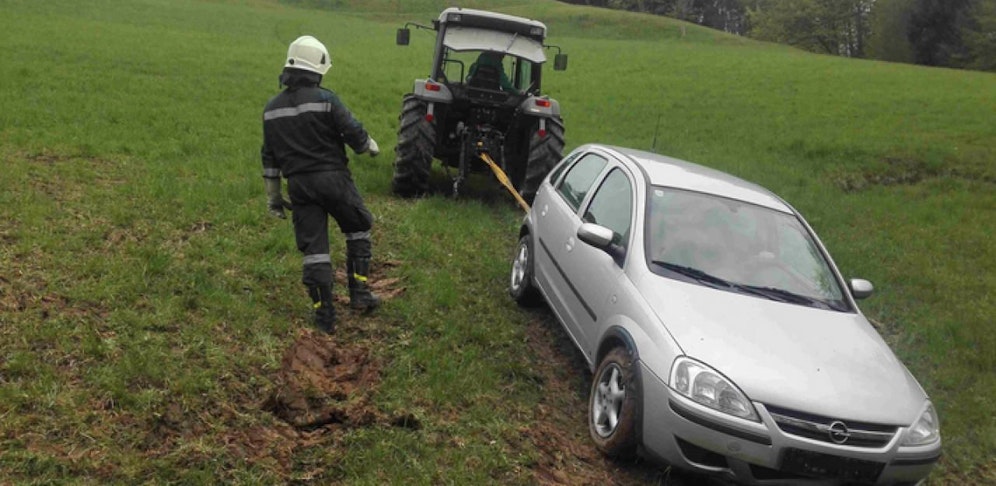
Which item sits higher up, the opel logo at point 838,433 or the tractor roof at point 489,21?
the tractor roof at point 489,21

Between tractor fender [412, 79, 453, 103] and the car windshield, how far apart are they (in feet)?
14.8

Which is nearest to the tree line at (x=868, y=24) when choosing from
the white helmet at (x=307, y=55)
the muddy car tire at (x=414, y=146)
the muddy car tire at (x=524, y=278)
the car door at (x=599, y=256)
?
the muddy car tire at (x=414, y=146)

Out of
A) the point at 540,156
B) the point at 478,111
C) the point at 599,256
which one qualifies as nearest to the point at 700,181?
the point at 599,256

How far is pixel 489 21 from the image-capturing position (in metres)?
9.65

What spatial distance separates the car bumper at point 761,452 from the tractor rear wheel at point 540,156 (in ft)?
18.6

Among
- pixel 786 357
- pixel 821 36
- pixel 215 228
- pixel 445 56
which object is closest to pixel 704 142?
pixel 445 56

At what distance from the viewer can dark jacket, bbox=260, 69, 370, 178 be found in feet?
17.3

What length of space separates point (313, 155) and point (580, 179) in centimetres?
220

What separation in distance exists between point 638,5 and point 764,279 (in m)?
76.5

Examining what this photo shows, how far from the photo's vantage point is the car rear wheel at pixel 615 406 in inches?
165

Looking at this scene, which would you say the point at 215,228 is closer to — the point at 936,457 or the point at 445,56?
the point at 445,56

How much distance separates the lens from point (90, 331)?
15.5 ft

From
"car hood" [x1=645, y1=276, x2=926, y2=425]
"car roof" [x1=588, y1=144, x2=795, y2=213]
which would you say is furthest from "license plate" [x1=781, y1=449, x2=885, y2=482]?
"car roof" [x1=588, y1=144, x2=795, y2=213]

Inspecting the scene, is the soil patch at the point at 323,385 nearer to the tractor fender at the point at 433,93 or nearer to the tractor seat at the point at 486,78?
the tractor fender at the point at 433,93
